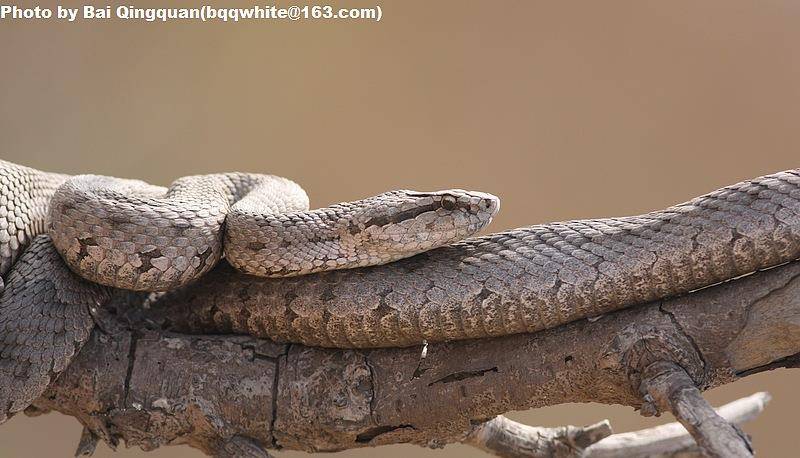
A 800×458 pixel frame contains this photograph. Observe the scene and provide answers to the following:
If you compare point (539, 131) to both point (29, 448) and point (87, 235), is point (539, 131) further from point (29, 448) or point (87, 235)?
point (29, 448)

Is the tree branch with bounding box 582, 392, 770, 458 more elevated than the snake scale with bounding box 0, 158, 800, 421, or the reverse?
the snake scale with bounding box 0, 158, 800, 421

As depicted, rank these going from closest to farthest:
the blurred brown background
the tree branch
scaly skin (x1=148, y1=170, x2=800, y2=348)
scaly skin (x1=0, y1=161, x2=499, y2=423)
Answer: scaly skin (x1=148, y1=170, x2=800, y2=348), scaly skin (x1=0, y1=161, x2=499, y2=423), the tree branch, the blurred brown background

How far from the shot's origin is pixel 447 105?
6.71 meters

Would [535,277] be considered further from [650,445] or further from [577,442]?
[650,445]

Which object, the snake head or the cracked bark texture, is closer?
the cracked bark texture

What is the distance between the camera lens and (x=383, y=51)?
6.74m

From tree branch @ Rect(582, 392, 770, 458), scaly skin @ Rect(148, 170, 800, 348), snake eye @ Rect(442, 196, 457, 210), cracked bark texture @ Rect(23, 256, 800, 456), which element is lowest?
tree branch @ Rect(582, 392, 770, 458)

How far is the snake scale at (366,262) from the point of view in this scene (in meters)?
2.68

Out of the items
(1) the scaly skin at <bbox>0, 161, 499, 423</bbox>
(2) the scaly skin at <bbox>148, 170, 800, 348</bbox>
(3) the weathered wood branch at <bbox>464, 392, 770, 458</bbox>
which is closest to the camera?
(2) the scaly skin at <bbox>148, 170, 800, 348</bbox>

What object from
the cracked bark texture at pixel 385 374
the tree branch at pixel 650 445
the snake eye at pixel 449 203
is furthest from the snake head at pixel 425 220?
the tree branch at pixel 650 445

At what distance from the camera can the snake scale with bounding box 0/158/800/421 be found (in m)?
2.68

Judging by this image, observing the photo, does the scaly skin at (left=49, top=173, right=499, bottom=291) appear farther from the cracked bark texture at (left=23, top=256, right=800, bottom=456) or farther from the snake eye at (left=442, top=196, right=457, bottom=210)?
the cracked bark texture at (left=23, top=256, right=800, bottom=456)

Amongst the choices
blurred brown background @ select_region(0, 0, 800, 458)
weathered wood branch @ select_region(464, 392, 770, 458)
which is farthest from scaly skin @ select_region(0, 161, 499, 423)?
blurred brown background @ select_region(0, 0, 800, 458)

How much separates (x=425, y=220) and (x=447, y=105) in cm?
388
